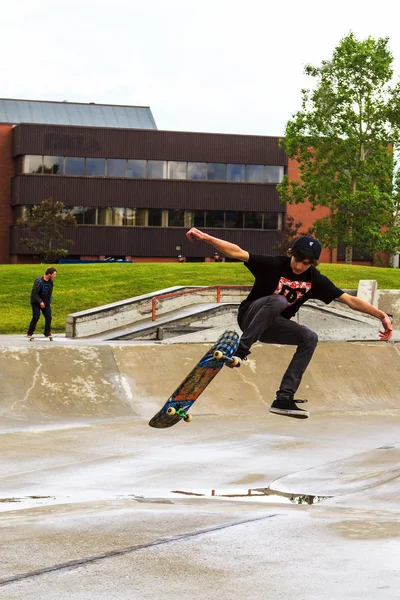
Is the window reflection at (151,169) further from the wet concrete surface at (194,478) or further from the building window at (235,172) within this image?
the wet concrete surface at (194,478)

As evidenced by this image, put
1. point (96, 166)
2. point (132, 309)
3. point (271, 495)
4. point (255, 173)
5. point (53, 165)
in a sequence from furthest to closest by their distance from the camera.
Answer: point (255, 173)
point (96, 166)
point (53, 165)
point (132, 309)
point (271, 495)

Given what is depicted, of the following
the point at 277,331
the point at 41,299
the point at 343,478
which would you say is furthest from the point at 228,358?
the point at 41,299

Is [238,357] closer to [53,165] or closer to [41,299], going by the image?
[41,299]

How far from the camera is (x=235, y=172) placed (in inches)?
2712

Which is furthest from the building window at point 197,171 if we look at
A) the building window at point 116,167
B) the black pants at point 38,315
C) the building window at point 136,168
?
the black pants at point 38,315

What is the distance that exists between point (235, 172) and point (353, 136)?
67.5 ft

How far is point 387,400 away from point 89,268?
21885 millimetres

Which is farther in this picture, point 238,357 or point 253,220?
point 253,220

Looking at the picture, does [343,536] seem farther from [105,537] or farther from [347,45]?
[347,45]

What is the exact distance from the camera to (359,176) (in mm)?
49906

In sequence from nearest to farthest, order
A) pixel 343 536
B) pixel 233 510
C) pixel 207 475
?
pixel 343 536
pixel 233 510
pixel 207 475

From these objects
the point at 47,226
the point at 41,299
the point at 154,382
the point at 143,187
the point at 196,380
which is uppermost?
the point at 143,187

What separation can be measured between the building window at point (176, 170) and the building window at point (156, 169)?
39 cm

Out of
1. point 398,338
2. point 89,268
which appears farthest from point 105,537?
point 89,268
